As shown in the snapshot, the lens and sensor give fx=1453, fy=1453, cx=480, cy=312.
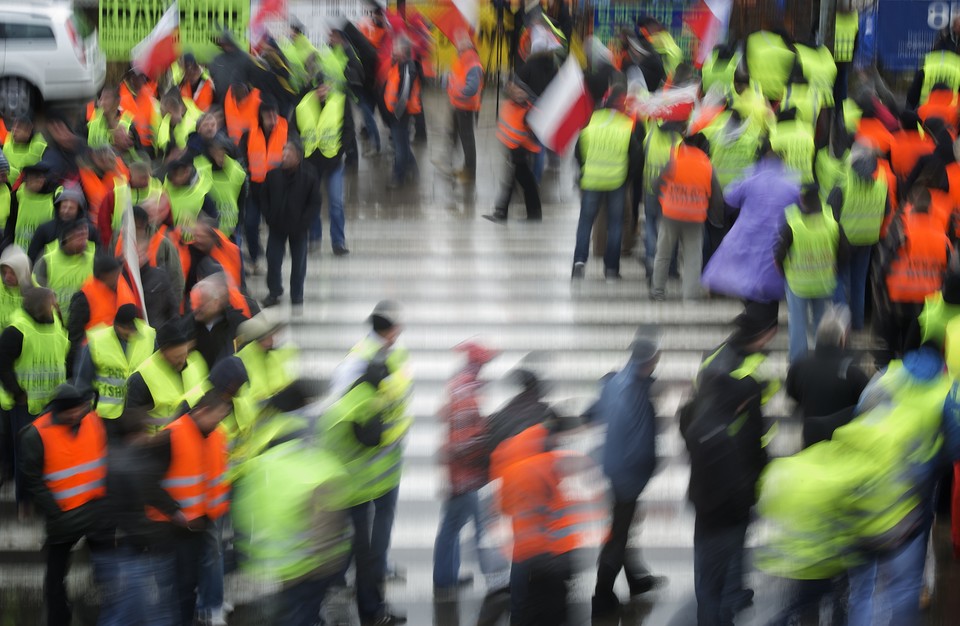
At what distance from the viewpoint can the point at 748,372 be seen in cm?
805

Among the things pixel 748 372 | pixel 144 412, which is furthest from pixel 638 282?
pixel 144 412

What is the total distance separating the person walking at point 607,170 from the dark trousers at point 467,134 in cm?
362

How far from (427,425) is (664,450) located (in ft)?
6.31

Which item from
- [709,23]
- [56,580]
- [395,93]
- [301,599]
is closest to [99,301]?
[56,580]

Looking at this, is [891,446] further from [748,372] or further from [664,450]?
[664,450]

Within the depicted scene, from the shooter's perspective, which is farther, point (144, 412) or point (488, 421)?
point (488, 421)

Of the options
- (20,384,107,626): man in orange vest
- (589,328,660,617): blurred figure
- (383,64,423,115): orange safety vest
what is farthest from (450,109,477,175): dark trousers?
(20,384,107,626): man in orange vest

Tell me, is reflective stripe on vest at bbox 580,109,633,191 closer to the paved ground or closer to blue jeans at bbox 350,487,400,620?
the paved ground

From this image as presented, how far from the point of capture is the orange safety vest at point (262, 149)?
14.1 m

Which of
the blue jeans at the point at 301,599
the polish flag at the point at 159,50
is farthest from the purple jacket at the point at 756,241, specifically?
the polish flag at the point at 159,50

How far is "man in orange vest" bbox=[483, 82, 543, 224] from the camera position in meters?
15.9

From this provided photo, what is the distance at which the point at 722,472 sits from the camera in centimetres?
761

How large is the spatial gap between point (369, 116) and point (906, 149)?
25.1 feet

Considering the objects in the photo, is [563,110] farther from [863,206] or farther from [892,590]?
[892,590]
